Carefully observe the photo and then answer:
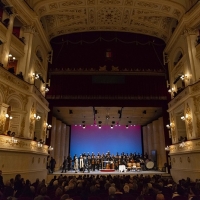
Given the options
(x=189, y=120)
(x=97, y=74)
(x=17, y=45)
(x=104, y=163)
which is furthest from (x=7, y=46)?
(x=104, y=163)

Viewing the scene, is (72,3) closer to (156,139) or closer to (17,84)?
(17,84)

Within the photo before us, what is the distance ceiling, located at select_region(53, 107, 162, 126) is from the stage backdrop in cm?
158

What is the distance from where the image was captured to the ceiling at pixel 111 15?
14.3 meters

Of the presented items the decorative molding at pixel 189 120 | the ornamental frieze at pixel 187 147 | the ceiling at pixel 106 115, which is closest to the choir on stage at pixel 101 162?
the ceiling at pixel 106 115

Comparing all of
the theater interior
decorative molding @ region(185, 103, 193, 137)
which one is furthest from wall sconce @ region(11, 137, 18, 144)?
decorative molding @ region(185, 103, 193, 137)

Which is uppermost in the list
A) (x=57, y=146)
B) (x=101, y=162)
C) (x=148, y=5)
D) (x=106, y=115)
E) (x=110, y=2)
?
(x=110, y=2)

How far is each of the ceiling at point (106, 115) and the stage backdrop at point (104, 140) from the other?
5.19 ft

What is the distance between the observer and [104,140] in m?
26.4

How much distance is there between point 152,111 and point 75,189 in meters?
14.5

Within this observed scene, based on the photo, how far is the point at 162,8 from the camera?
48.3 ft

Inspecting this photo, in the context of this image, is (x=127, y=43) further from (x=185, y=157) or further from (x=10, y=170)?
(x=10, y=170)

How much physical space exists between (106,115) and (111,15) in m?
9.97

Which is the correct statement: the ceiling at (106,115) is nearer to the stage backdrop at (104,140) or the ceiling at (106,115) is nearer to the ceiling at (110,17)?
the ceiling at (110,17)

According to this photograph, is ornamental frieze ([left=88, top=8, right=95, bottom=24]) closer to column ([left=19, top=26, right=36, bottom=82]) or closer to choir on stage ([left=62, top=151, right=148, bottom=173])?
column ([left=19, top=26, right=36, bottom=82])
